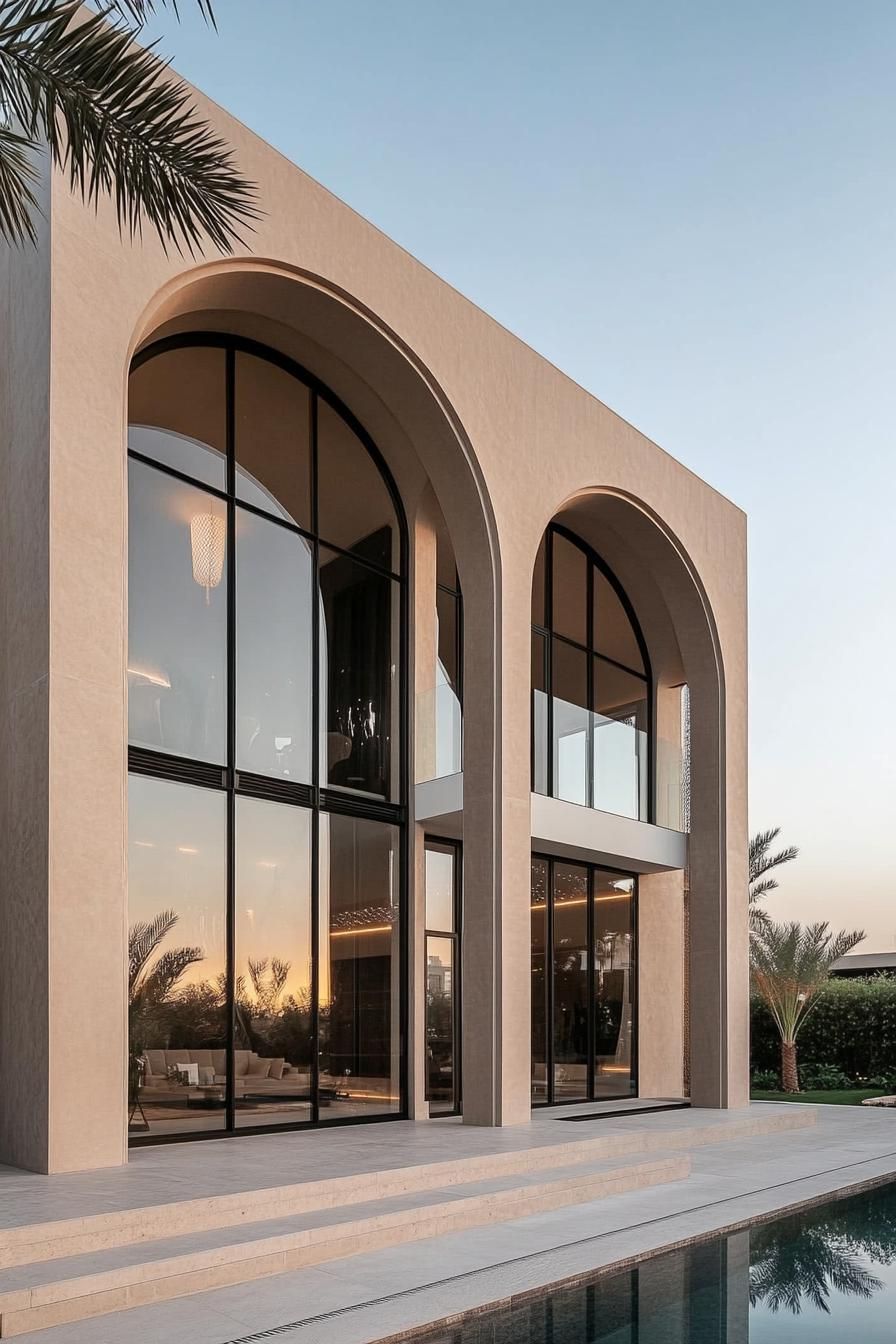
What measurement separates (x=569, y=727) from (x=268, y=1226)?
994cm

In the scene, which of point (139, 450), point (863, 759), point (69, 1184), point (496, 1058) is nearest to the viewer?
point (69, 1184)

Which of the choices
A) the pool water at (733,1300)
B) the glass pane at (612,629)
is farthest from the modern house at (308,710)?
the pool water at (733,1300)

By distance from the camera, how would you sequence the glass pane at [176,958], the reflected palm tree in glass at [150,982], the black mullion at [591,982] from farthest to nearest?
the black mullion at [591,982] → the glass pane at [176,958] → the reflected palm tree in glass at [150,982]

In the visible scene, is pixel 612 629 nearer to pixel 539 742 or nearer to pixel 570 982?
pixel 539 742

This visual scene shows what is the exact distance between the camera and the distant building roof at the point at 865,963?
35.8 metres

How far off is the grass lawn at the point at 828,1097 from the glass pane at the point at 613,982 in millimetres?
5357

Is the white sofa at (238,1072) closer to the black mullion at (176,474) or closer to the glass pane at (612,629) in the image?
the black mullion at (176,474)

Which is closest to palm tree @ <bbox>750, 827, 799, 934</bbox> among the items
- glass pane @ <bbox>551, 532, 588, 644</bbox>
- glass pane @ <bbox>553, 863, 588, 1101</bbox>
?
glass pane @ <bbox>553, 863, 588, 1101</bbox>

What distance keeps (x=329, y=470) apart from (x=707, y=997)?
918 centimetres

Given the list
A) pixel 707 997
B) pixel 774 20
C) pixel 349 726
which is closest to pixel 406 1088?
pixel 349 726

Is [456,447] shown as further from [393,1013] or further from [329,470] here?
[393,1013]

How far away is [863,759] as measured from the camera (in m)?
33.8

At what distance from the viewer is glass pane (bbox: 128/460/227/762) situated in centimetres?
1245

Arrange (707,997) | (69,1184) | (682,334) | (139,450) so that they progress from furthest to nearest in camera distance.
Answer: (682,334), (707,997), (139,450), (69,1184)
